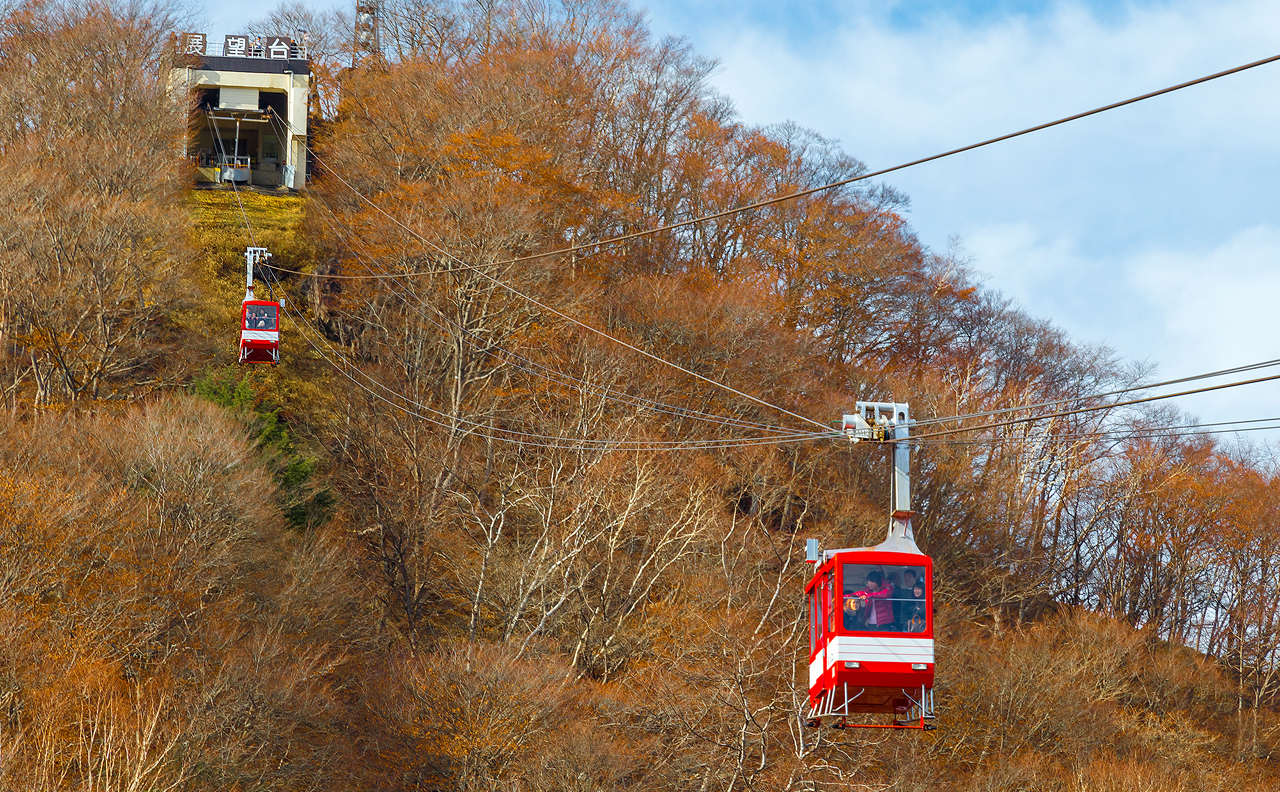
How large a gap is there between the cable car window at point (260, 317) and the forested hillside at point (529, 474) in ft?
11.6

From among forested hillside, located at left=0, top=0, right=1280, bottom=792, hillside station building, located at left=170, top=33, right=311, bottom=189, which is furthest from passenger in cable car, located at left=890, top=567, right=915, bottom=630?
hillside station building, located at left=170, top=33, right=311, bottom=189

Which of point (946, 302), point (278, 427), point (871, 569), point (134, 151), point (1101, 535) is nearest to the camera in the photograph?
point (871, 569)

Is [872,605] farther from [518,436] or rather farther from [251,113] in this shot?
[251,113]

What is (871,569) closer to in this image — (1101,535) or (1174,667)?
(1174,667)

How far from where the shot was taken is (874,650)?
61.5 ft

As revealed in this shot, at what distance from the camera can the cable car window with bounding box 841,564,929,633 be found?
18.8 metres

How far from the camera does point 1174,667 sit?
48.6m

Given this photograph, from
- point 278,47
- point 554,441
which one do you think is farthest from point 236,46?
point 554,441

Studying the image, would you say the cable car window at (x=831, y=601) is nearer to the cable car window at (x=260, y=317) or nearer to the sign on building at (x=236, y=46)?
the cable car window at (x=260, y=317)

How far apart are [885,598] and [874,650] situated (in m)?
0.70

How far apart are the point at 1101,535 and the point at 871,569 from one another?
4118cm

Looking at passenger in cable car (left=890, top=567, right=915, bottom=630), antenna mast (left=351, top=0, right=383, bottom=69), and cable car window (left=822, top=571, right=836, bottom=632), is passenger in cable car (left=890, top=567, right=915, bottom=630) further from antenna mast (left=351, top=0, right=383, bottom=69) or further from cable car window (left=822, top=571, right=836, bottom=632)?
antenna mast (left=351, top=0, right=383, bottom=69)

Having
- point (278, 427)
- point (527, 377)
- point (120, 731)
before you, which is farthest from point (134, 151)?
point (120, 731)

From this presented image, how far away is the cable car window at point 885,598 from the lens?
1883 centimetres
